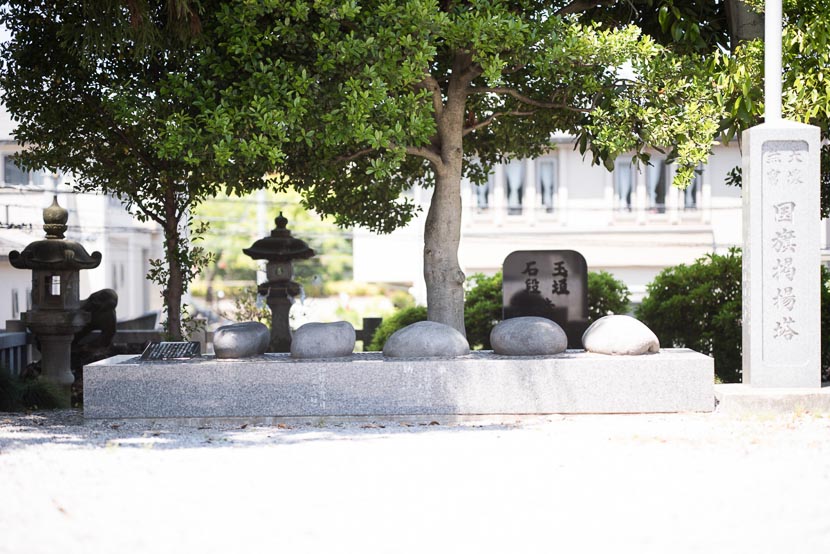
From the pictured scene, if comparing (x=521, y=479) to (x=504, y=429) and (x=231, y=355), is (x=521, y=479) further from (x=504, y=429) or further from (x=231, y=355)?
(x=231, y=355)

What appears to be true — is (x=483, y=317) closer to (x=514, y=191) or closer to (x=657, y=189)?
(x=514, y=191)

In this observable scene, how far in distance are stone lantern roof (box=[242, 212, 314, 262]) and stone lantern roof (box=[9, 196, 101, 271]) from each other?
7.90 ft

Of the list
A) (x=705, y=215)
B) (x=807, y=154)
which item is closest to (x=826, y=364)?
(x=807, y=154)

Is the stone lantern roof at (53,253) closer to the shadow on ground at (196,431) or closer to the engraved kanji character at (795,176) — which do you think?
the shadow on ground at (196,431)

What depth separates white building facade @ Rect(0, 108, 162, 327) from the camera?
24.6 metres

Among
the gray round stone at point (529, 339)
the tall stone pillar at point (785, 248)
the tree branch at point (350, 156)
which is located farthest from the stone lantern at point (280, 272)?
the tall stone pillar at point (785, 248)

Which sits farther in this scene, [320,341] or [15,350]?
[15,350]

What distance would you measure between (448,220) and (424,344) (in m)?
2.17

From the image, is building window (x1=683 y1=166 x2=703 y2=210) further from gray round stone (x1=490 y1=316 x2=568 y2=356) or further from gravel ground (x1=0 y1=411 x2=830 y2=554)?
gravel ground (x1=0 y1=411 x2=830 y2=554)

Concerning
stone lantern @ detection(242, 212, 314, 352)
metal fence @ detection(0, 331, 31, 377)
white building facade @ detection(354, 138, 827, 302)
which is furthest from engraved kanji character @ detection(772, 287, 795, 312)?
white building facade @ detection(354, 138, 827, 302)

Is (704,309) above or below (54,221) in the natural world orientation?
below

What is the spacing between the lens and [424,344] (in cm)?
973

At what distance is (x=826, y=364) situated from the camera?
14078mm

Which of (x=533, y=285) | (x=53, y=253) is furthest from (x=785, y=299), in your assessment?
(x=53, y=253)
